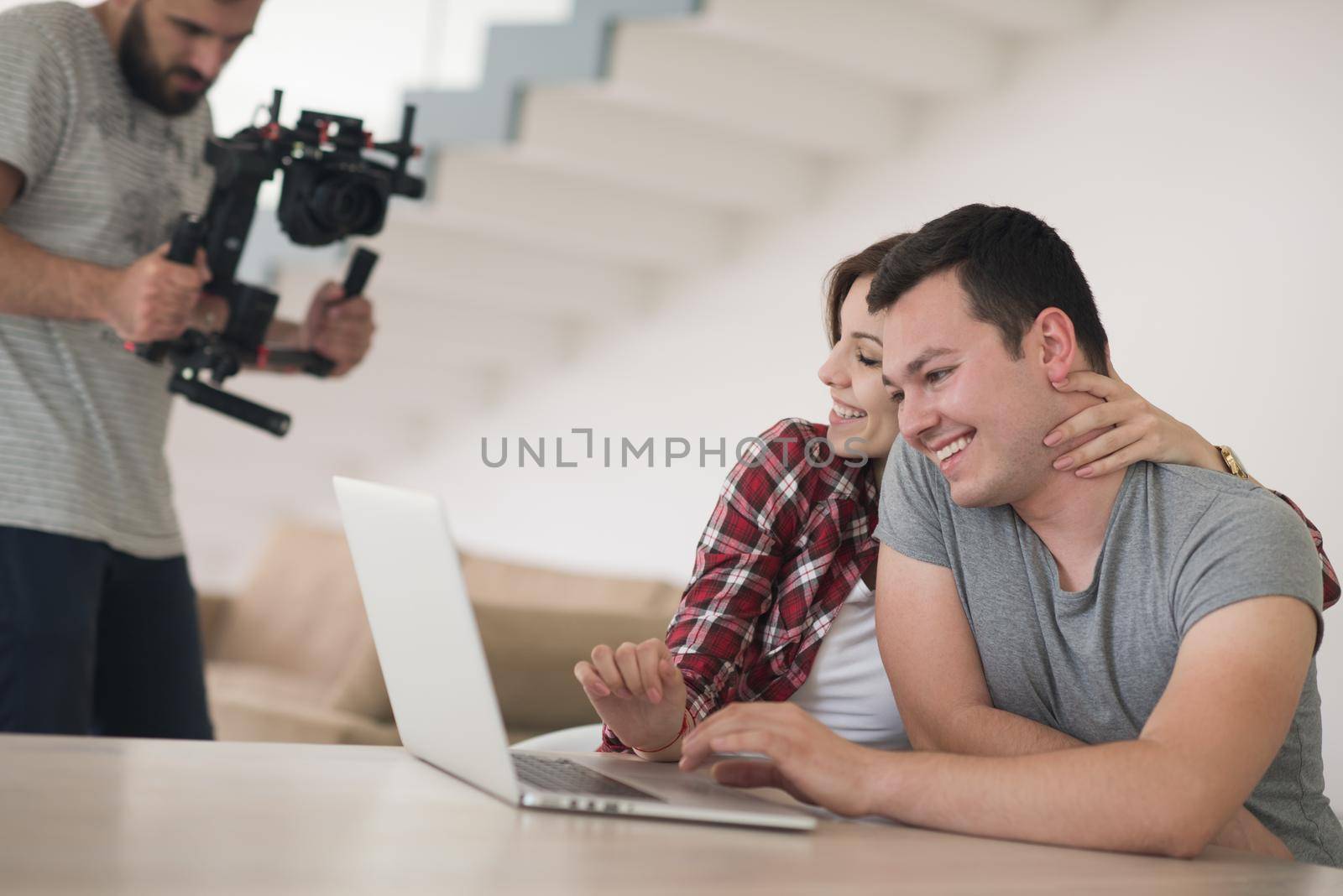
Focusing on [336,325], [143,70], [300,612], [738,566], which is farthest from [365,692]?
[738,566]

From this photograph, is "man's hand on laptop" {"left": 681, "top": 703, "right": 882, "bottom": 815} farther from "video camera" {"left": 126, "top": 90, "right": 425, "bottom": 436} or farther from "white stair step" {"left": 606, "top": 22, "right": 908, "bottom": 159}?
"white stair step" {"left": 606, "top": 22, "right": 908, "bottom": 159}

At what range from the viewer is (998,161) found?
10.4ft

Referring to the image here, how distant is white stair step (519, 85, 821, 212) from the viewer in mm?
3250

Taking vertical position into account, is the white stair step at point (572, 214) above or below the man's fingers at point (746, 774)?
above

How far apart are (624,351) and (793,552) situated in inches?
108

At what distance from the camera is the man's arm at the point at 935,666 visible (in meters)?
1.15

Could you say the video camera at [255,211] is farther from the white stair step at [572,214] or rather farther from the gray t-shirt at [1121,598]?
the white stair step at [572,214]

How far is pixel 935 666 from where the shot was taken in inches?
47.9

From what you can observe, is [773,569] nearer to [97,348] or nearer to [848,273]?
[848,273]

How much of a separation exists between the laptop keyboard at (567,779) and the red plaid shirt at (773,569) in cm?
37

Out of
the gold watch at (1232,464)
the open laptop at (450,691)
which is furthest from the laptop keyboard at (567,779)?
the gold watch at (1232,464)

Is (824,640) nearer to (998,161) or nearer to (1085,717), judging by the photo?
(1085,717)

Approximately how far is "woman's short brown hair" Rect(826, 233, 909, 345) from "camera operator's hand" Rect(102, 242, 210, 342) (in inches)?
32.7

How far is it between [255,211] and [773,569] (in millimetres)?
890
